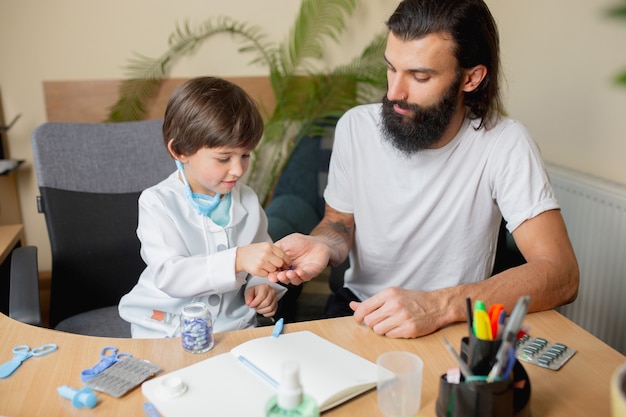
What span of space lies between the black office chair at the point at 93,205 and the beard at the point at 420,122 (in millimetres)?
738

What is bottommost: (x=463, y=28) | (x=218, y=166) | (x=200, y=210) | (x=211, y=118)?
(x=200, y=210)

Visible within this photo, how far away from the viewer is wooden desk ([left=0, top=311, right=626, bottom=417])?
888 mm

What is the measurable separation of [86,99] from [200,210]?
65.2 inches

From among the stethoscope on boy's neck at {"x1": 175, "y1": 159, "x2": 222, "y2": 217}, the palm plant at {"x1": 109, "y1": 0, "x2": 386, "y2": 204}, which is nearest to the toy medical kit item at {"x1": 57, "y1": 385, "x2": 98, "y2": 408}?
the stethoscope on boy's neck at {"x1": 175, "y1": 159, "x2": 222, "y2": 217}

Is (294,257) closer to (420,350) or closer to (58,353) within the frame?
(420,350)

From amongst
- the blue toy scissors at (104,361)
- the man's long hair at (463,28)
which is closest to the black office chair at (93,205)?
the blue toy scissors at (104,361)

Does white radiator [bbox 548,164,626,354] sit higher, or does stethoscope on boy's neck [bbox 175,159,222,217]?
stethoscope on boy's neck [bbox 175,159,222,217]

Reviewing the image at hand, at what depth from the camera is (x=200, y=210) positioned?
1.41m

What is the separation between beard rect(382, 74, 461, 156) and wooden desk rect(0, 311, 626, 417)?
555 millimetres

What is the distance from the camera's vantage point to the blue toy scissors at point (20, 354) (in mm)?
976

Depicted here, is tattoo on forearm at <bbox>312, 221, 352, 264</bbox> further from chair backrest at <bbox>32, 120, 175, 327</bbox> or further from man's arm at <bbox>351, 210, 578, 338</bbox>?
chair backrest at <bbox>32, 120, 175, 327</bbox>

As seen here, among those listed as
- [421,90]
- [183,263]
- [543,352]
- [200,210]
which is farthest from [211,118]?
[543,352]

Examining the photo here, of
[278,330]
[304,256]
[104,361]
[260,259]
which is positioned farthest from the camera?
[304,256]

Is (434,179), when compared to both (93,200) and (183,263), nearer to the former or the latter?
(183,263)
